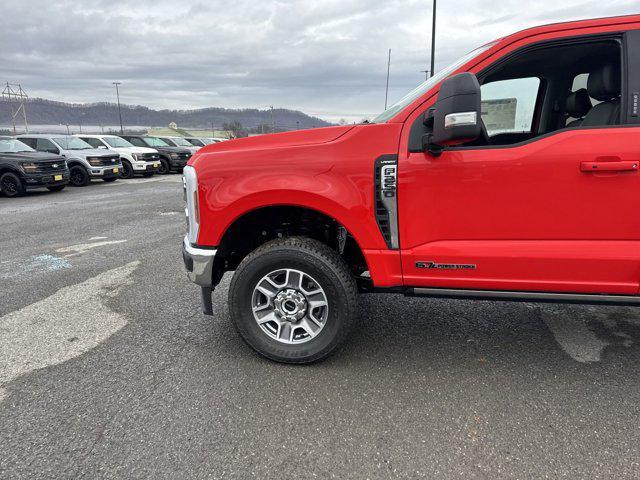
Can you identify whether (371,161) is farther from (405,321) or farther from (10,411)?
(10,411)

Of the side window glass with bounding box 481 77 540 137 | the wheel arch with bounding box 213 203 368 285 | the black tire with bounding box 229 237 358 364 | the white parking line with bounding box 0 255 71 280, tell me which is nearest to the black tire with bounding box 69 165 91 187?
the white parking line with bounding box 0 255 71 280

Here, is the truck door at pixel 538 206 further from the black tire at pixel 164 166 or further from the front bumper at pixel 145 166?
the black tire at pixel 164 166

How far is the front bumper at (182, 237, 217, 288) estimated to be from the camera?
111 inches

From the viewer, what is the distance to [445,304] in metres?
3.84

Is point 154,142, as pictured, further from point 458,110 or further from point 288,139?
point 458,110

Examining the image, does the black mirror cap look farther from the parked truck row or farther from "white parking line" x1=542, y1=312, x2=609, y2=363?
the parked truck row

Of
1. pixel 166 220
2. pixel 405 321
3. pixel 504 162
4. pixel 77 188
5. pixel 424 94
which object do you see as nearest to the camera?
pixel 504 162

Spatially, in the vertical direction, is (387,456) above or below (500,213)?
below

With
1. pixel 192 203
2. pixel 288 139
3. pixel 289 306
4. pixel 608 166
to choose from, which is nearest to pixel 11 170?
pixel 192 203

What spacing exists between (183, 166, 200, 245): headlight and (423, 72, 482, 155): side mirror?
1.56 metres

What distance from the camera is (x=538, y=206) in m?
2.37

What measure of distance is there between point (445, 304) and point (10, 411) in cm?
325

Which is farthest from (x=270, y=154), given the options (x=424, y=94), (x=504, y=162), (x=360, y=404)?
(x=360, y=404)

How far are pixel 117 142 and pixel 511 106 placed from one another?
19.0 m
